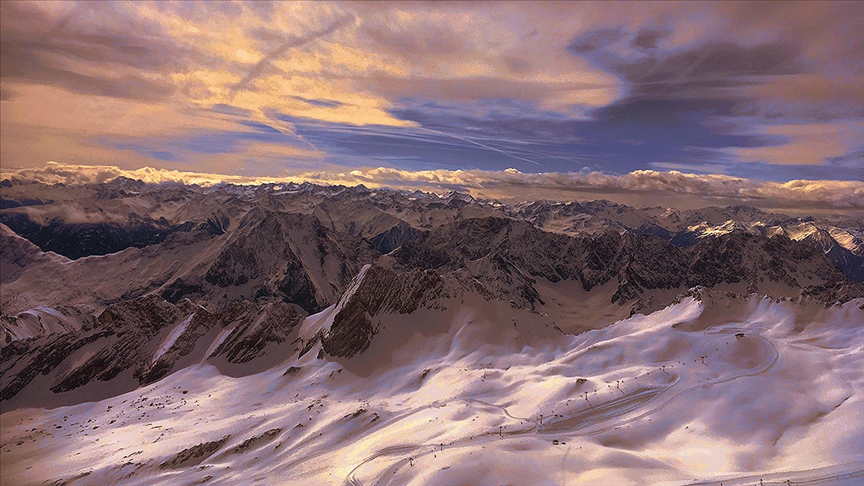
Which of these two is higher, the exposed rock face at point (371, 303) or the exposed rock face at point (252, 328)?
the exposed rock face at point (371, 303)

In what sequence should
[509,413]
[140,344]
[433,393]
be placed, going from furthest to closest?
[140,344]
[433,393]
[509,413]

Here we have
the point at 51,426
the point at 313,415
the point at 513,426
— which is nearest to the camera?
the point at 513,426

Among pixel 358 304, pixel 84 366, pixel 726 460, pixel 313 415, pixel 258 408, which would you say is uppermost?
pixel 726 460

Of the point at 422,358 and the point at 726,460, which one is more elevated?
the point at 726,460

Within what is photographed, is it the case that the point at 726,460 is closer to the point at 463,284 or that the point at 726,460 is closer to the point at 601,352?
the point at 601,352

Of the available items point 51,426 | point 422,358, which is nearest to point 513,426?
point 422,358

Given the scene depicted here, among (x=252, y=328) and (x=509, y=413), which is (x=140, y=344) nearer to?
(x=252, y=328)

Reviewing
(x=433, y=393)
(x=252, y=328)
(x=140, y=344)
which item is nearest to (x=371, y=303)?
(x=252, y=328)

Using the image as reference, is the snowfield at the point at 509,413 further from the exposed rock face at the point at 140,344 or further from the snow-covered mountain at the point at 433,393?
the exposed rock face at the point at 140,344

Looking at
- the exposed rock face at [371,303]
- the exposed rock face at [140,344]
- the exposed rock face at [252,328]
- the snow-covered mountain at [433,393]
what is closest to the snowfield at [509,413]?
the snow-covered mountain at [433,393]
